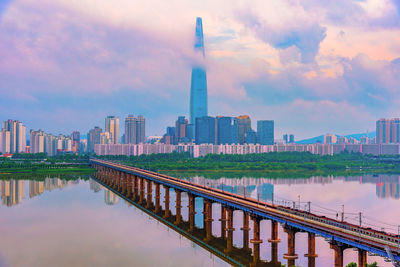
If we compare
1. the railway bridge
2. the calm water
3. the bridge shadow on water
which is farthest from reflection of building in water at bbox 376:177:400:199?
the railway bridge

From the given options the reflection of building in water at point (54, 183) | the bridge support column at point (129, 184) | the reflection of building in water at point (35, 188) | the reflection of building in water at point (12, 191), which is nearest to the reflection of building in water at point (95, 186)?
the reflection of building in water at point (54, 183)

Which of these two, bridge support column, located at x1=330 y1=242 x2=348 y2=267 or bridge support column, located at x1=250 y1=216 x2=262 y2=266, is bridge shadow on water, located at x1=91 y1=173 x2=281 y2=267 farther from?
bridge support column, located at x1=330 y1=242 x2=348 y2=267

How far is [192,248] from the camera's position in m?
40.0

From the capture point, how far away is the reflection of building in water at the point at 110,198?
71425mm

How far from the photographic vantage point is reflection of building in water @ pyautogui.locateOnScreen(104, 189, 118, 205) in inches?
2812

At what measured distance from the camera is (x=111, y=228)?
50156mm

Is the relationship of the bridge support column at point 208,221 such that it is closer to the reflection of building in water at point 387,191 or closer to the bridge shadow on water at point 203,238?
the bridge shadow on water at point 203,238

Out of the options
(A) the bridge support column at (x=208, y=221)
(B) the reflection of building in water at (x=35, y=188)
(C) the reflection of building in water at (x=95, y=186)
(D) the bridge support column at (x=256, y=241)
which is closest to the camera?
(D) the bridge support column at (x=256, y=241)

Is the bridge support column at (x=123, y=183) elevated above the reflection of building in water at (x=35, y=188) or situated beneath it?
elevated above

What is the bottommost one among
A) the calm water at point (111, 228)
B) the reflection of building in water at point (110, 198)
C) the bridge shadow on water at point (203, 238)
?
the reflection of building in water at point (110, 198)

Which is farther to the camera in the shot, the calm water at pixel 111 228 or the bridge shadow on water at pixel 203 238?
the calm water at pixel 111 228

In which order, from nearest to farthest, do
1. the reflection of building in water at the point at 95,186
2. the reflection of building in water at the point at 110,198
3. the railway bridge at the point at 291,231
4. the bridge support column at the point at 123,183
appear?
the railway bridge at the point at 291,231 < the reflection of building in water at the point at 110,198 < the bridge support column at the point at 123,183 < the reflection of building in water at the point at 95,186

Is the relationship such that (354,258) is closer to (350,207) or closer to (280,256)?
(280,256)

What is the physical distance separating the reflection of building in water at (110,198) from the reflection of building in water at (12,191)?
12.9m
